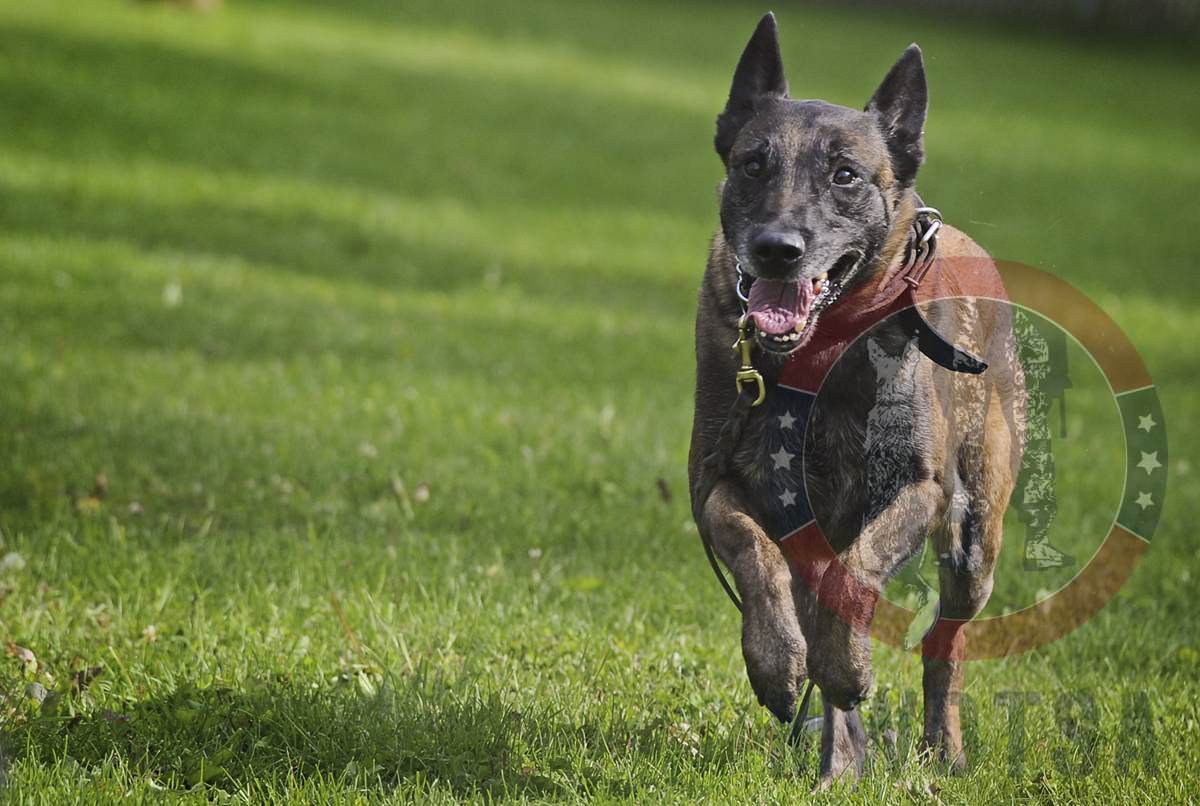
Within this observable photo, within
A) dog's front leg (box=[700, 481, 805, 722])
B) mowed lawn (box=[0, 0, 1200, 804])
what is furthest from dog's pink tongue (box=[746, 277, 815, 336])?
mowed lawn (box=[0, 0, 1200, 804])

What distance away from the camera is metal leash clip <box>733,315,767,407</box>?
11.6ft

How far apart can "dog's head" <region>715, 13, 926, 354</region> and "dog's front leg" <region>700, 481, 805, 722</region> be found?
48cm

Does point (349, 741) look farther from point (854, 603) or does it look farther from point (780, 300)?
point (780, 300)

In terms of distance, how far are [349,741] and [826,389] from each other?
5.15 feet

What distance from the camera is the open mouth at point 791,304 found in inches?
136

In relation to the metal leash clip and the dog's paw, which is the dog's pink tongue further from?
the dog's paw

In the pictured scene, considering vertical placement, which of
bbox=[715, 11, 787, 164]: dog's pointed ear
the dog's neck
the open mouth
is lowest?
the open mouth

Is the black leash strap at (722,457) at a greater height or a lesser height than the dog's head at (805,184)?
lesser

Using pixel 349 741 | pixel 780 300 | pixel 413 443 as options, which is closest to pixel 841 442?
pixel 780 300

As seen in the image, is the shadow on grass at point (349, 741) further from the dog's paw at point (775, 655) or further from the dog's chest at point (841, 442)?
the dog's chest at point (841, 442)

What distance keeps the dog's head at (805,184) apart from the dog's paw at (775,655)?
0.62m

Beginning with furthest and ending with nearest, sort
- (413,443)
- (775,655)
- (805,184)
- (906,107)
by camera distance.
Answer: (413,443), (906,107), (805,184), (775,655)

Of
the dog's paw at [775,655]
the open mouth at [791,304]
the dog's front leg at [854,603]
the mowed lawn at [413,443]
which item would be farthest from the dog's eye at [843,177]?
the mowed lawn at [413,443]

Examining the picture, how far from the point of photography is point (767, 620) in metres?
3.40
